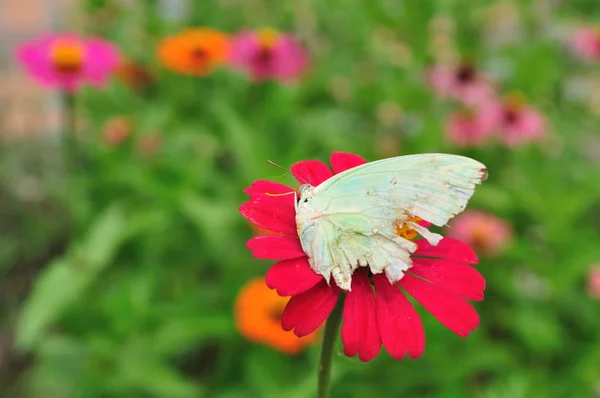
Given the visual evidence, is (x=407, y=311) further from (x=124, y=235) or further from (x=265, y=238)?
(x=124, y=235)

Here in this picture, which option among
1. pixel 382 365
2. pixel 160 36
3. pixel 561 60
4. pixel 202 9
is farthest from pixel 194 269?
pixel 561 60

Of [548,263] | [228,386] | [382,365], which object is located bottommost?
[228,386]

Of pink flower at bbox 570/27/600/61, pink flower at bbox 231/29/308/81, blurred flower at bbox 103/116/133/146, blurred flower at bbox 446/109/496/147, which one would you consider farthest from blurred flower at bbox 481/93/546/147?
blurred flower at bbox 103/116/133/146

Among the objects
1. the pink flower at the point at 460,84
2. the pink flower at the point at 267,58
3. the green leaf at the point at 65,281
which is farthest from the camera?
the pink flower at the point at 460,84

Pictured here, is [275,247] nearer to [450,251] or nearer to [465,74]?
[450,251]

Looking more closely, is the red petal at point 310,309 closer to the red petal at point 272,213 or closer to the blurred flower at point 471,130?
the red petal at point 272,213

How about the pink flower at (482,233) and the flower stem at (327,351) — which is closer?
the flower stem at (327,351)

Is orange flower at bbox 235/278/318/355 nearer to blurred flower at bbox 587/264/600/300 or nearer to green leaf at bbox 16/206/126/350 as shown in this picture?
green leaf at bbox 16/206/126/350

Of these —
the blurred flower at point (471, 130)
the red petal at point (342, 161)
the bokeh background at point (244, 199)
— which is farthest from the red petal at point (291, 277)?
the blurred flower at point (471, 130)

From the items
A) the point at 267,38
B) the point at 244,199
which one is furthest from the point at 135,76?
the point at 244,199
